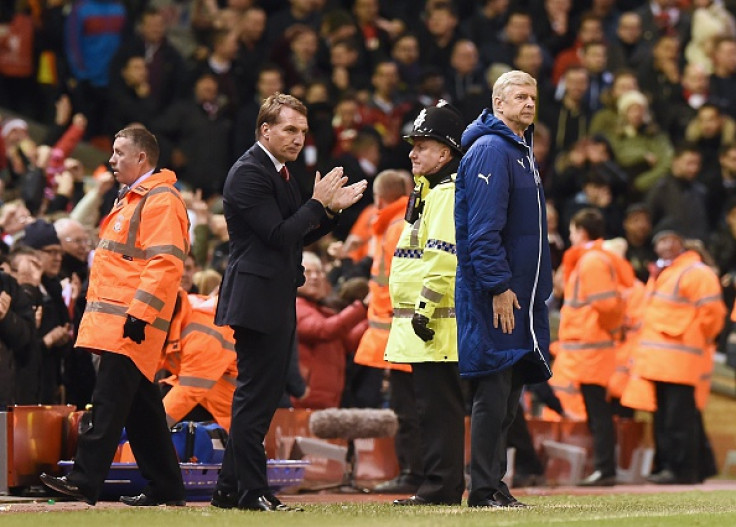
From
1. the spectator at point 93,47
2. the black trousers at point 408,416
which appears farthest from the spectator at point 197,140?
the black trousers at point 408,416

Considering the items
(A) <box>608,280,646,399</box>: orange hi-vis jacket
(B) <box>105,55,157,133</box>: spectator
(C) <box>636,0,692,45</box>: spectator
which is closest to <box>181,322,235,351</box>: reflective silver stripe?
(A) <box>608,280,646,399</box>: orange hi-vis jacket

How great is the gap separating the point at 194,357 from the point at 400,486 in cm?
216

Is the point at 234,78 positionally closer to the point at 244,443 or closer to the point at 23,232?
the point at 23,232

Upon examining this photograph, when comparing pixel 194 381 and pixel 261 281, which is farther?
pixel 194 381

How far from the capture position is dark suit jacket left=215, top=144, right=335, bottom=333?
9523mm

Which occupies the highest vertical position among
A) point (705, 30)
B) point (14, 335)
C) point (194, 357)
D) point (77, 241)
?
point (705, 30)

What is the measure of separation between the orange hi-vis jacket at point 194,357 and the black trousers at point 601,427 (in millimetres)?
4685

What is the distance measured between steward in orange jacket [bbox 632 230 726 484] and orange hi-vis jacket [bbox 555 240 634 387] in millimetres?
372

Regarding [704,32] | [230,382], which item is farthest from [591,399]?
[704,32]

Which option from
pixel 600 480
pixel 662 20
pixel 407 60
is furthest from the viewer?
pixel 662 20

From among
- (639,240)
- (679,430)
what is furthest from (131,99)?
(679,430)

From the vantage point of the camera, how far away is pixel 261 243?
9648mm

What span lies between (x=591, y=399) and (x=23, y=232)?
529cm

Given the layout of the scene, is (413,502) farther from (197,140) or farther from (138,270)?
(197,140)
